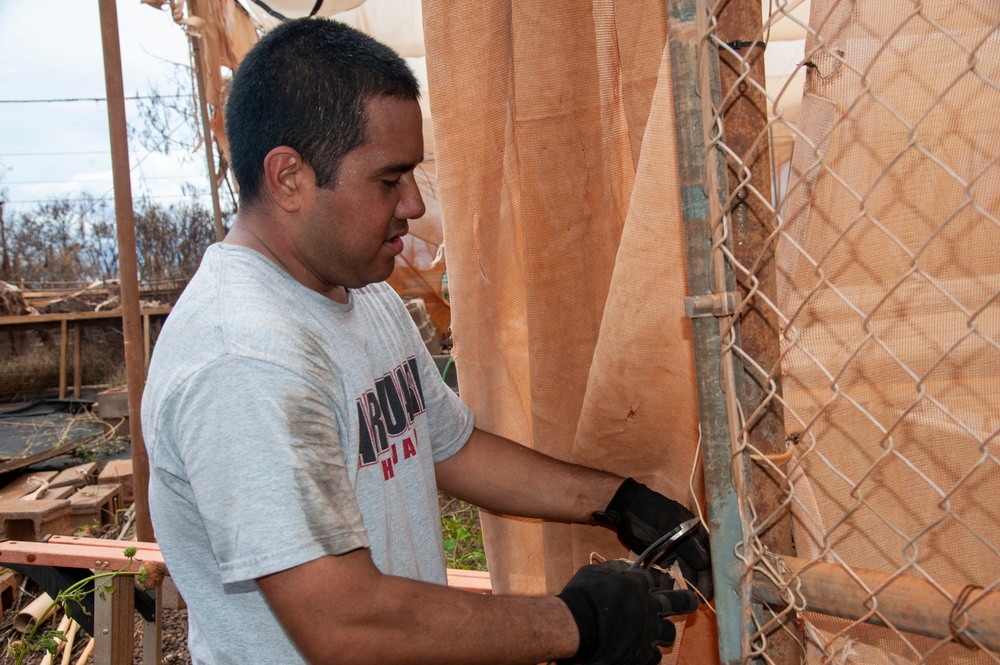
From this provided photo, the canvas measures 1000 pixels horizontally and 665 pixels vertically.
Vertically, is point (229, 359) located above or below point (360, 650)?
above

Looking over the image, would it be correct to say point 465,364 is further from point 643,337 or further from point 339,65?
point 339,65

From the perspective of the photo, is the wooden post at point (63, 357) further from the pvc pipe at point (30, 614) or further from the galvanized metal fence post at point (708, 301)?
the galvanized metal fence post at point (708, 301)

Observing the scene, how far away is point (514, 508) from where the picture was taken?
5.61ft

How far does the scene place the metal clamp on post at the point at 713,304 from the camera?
3.43 feet

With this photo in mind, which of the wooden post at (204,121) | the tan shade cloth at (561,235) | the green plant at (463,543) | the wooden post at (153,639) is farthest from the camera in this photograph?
the wooden post at (204,121)

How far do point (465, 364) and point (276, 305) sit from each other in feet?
1.92

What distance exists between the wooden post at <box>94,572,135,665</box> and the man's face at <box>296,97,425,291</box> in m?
1.69

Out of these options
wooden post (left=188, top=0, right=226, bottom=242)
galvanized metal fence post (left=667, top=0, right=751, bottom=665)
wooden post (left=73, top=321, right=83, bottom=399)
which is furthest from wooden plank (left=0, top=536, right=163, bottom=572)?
wooden post (left=73, top=321, right=83, bottom=399)

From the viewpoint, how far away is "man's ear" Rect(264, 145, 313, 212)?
128 cm

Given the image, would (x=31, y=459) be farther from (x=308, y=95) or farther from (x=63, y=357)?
(x=308, y=95)

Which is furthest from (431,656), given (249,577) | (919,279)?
(919,279)

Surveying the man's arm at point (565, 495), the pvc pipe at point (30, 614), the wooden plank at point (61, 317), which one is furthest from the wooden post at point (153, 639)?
the wooden plank at point (61, 317)

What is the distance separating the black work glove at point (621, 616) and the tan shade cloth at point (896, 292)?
24 cm

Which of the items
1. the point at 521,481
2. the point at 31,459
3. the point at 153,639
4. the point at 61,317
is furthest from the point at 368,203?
the point at 61,317
